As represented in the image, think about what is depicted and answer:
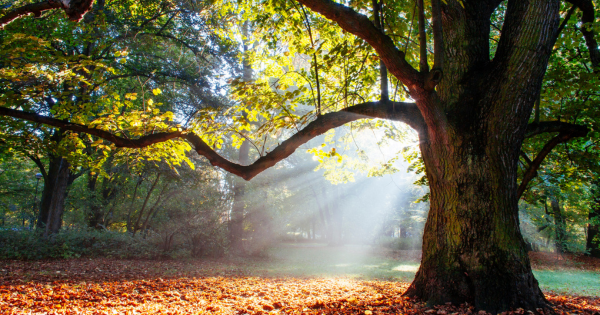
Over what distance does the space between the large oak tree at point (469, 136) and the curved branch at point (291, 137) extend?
0.04 feet

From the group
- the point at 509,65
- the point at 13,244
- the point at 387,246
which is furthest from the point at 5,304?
the point at 387,246

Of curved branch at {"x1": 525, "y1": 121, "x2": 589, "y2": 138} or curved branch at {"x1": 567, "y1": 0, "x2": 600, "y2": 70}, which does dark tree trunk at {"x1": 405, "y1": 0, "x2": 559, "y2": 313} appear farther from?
curved branch at {"x1": 567, "y1": 0, "x2": 600, "y2": 70}

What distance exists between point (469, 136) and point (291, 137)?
2.14 meters

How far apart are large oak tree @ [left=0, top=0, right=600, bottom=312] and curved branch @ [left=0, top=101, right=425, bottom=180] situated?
1 cm

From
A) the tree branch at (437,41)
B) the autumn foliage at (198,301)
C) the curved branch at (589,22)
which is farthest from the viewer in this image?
the curved branch at (589,22)

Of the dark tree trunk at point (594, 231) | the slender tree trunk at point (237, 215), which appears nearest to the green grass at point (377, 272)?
the slender tree trunk at point (237, 215)

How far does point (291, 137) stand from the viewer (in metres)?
3.64

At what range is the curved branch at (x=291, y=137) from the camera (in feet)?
11.7

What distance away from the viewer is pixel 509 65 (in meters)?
3.34

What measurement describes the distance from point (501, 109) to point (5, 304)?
6241 millimetres

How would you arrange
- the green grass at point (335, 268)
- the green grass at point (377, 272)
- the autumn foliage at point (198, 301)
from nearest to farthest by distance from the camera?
the autumn foliage at point (198, 301) → the green grass at point (377, 272) → the green grass at point (335, 268)

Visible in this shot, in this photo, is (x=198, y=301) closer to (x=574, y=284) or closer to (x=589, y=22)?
(x=589, y=22)

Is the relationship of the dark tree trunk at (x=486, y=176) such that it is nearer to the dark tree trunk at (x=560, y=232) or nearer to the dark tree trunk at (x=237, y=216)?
the dark tree trunk at (x=237, y=216)

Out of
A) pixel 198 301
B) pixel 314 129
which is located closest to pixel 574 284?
pixel 314 129
